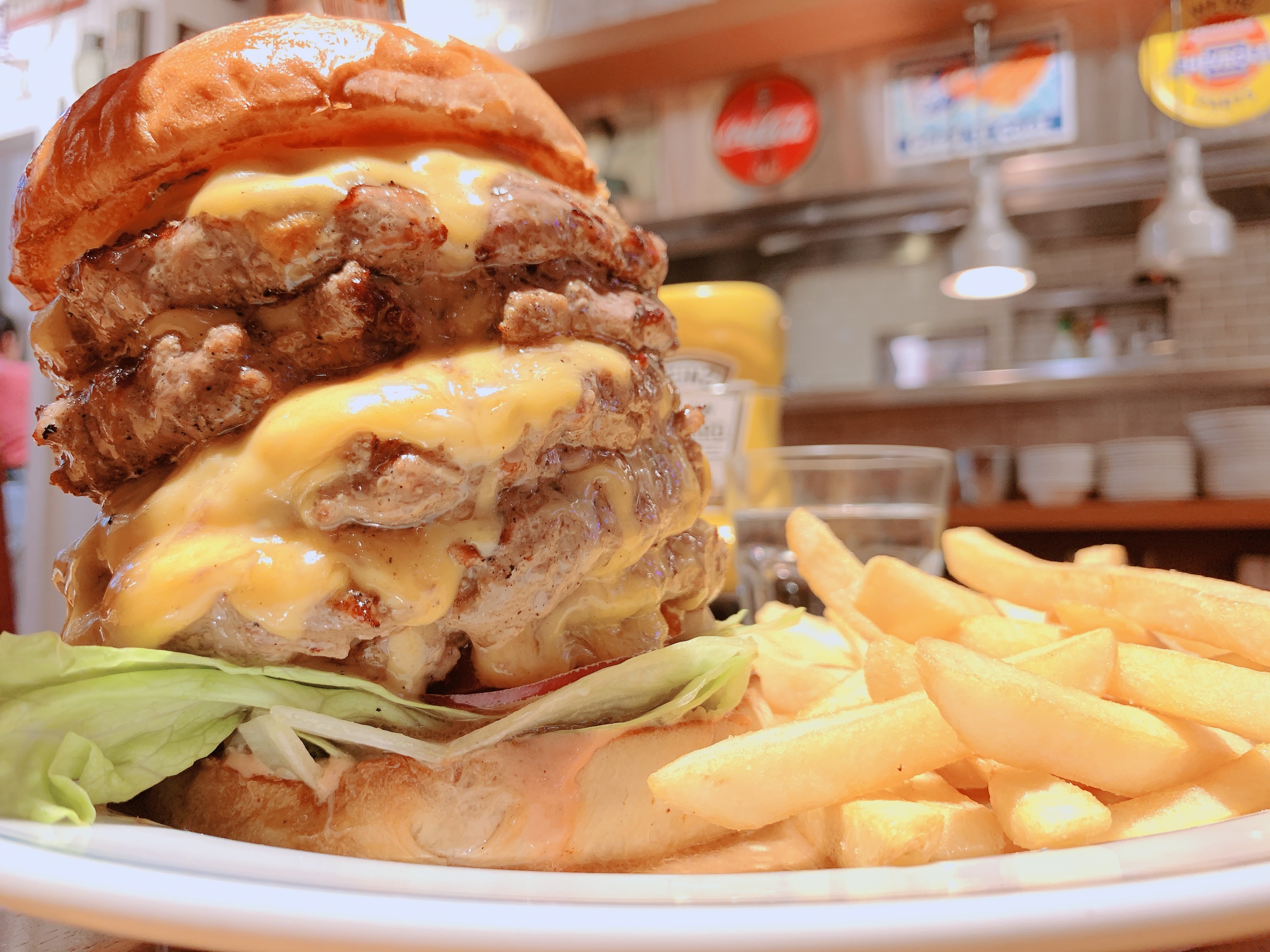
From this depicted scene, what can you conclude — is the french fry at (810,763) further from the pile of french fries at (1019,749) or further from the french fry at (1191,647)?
the french fry at (1191,647)

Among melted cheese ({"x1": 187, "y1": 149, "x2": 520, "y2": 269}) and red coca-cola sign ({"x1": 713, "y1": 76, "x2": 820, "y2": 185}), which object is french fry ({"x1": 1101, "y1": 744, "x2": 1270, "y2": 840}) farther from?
red coca-cola sign ({"x1": 713, "y1": 76, "x2": 820, "y2": 185})

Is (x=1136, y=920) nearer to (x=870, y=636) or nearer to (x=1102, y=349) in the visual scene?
(x=870, y=636)

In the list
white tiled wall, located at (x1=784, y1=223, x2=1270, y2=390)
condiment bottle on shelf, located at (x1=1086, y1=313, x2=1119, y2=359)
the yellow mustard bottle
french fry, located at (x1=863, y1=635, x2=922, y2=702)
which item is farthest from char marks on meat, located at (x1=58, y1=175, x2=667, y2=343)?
condiment bottle on shelf, located at (x1=1086, y1=313, x2=1119, y2=359)

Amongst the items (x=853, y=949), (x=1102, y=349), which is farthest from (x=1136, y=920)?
(x=1102, y=349)

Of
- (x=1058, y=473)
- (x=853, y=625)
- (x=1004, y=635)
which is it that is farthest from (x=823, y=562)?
(x=1058, y=473)

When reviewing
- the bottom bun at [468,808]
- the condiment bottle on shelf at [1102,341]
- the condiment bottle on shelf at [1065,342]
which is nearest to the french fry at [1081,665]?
the bottom bun at [468,808]
